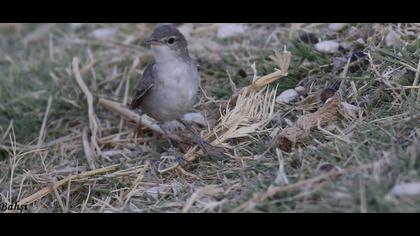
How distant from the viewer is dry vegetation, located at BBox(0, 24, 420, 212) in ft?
12.3

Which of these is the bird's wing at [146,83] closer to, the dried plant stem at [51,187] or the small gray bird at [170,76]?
the small gray bird at [170,76]

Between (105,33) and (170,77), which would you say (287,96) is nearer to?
(170,77)

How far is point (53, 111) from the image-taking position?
6176 mm

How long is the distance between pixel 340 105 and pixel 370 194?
4.54ft

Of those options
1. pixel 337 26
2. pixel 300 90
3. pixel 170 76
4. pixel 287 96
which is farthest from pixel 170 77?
pixel 337 26

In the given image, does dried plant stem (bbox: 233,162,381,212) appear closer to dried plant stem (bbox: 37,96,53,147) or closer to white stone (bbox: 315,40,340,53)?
white stone (bbox: 315,40,340,53)

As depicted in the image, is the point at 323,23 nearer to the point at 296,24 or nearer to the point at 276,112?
the point at 296,24

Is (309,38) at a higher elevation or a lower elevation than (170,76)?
higher

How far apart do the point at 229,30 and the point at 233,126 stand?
77.9 inches

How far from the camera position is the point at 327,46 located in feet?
18.5

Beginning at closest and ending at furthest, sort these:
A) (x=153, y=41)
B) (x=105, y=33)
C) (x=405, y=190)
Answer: (x=405, y=190) < (x=153, y=41) < (x=105, y=33)

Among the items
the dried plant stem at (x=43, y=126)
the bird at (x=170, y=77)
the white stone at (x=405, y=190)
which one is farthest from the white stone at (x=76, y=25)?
the white stone at (x=405, y=190)
